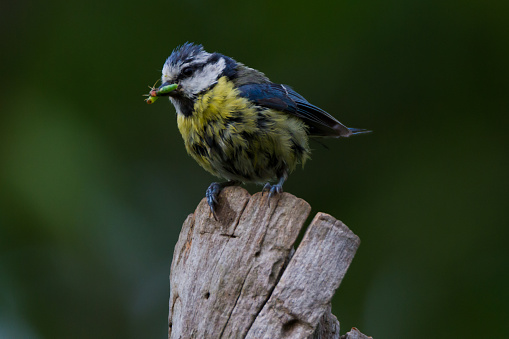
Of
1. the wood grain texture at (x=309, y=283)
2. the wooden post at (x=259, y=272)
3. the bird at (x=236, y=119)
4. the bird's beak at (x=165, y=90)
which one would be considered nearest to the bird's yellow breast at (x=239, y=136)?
the bird at (x=236, y=119)

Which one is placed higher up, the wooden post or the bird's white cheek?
the bird's white cheek

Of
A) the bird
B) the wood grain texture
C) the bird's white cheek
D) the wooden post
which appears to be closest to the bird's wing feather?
the bird

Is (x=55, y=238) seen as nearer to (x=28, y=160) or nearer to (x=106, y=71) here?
(x=28, y=160)

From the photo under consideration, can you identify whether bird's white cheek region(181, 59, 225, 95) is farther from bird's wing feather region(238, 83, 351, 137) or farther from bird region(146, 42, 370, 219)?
bird's wing feather region(238, 83, 351, 137)

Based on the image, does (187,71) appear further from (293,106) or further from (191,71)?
(293,106)

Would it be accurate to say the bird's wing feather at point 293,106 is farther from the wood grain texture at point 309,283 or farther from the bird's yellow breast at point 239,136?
the wood grain texture at point 309,283

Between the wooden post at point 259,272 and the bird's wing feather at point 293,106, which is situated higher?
the bird's wing feather at point 293,106

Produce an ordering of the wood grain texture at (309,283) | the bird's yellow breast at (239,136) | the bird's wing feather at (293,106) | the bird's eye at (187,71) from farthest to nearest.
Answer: the bird's eye at (187,71) < the bird's wing feather at (293,106) < the bird's yellow breast at (239,136) < the wood grain texture at (309,283)
